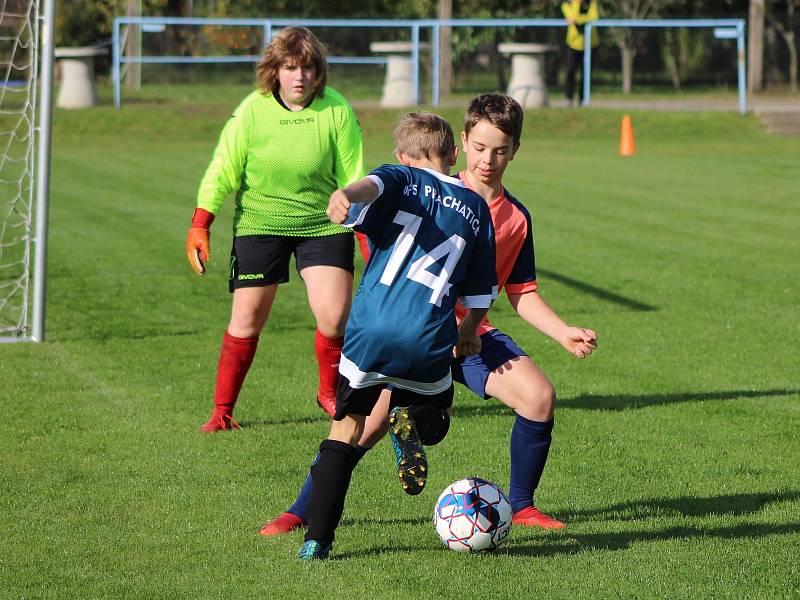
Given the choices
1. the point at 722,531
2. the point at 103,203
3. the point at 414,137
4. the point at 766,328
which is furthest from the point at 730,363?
the point at 103,203

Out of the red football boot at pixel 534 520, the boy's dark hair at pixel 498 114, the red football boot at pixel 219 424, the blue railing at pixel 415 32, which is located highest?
the blue railing at pixel 415 32

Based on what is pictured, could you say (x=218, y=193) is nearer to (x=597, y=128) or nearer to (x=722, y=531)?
(x=722, y=531)

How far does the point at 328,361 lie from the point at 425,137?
273 centimetres

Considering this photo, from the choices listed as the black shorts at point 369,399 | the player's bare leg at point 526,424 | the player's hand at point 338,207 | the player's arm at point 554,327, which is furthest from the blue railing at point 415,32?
the player's hand at point 338,207

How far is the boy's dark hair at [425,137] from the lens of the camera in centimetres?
465

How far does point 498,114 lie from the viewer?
492 cm

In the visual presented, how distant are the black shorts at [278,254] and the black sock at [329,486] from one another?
2168 mm

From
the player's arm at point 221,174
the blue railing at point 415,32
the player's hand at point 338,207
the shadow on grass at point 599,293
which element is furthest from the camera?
the blue railing at point 415,32

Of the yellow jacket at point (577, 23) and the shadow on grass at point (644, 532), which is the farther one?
the yellow jacket at point (577, 23)

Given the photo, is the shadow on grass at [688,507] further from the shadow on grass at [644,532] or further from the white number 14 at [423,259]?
the white number 14 at [423,259]

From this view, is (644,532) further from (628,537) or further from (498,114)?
(498,114)

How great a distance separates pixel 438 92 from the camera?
99.3ft

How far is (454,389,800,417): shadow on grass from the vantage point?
295 inches

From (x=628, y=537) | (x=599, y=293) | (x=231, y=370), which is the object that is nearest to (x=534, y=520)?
(x=628, y=537)
